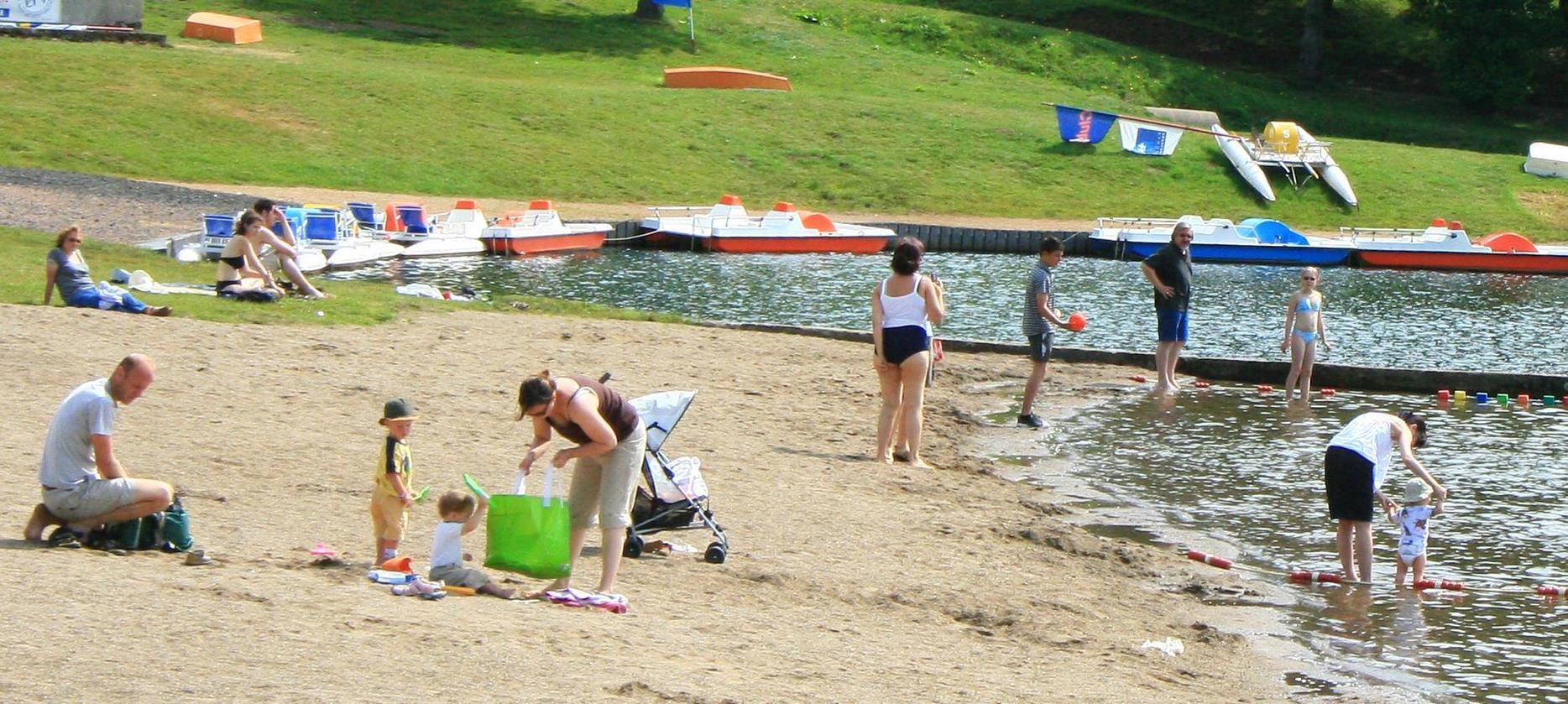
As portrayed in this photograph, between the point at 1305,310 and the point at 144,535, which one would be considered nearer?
the point at 144,535

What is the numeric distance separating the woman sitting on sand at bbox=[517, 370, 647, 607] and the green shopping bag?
17cm

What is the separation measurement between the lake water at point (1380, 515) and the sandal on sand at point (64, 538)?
7035 millimetres

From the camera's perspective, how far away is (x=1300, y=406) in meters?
18.5

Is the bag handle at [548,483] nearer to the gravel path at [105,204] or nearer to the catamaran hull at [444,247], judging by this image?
the gravel path at [105,204]

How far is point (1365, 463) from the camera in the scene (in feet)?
35.9

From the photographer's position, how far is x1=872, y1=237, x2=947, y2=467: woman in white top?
13.6m

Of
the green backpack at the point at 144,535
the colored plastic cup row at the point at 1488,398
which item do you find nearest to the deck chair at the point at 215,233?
the green backpack at the point at 144,535

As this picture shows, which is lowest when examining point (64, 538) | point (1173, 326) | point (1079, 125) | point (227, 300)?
point (227, 300)

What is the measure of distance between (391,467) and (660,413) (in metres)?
1.83

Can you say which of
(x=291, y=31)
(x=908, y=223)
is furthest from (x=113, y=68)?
(x=908, y=223)

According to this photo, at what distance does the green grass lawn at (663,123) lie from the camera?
38.5 metres

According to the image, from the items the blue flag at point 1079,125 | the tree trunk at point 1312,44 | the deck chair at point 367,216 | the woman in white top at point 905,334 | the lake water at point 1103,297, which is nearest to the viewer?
the woman in white top at point 905,334

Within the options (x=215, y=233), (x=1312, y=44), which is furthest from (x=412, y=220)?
(x=1312, y=44)

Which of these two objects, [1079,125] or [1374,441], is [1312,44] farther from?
[1374,441]
